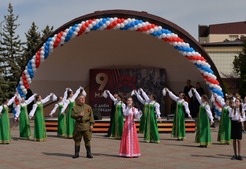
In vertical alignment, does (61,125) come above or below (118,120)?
below

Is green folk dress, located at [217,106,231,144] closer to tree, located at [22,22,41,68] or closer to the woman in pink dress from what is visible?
the woman in pink dress

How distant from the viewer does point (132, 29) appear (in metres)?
19.1

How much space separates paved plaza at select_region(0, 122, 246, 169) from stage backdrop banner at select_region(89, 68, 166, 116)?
9.31 meters

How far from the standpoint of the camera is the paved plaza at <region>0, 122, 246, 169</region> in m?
9.54

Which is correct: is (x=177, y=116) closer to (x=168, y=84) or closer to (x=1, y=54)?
(x=168, y=84)

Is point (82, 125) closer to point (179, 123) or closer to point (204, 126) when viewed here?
point (204, 126)

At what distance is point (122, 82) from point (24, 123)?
9616 mm

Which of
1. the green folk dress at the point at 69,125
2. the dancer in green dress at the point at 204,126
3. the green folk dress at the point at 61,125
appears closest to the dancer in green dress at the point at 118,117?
the green folk dress at the point at 69,125

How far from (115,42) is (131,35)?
1.09 metres

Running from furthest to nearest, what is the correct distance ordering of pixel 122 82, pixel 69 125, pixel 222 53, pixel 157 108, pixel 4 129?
pixel 222 53, pixel 122 82, pixel 69 125, pixel 157 108, pixel 4 129

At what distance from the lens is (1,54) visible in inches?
1618

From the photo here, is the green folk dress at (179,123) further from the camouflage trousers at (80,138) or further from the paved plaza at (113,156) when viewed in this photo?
the camouflage trousers at (80,138)

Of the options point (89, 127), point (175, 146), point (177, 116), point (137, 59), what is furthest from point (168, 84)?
point (89, 127)

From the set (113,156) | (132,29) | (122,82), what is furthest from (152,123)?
(122,82)
